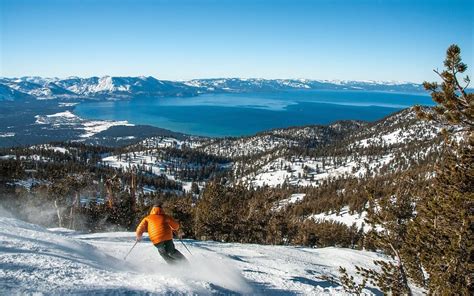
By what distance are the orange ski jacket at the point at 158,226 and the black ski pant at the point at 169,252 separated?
248 millimetres

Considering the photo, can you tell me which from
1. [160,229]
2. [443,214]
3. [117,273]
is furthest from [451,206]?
[117,273]

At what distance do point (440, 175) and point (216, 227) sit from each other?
35.3m

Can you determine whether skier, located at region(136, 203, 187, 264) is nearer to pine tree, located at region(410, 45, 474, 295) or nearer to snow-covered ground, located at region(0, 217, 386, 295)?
snow-covered ground, located at region(0, 217, 386, 295)

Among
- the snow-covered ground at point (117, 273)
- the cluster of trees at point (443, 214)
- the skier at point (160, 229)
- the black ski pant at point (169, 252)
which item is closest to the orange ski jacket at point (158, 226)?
the skier at point (160, 229)

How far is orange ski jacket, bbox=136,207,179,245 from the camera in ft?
45.9

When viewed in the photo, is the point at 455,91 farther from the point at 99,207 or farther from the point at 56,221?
the point at 56,221

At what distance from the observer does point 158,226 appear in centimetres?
1400

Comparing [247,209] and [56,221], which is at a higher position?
[247,209]

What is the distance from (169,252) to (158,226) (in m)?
1.35

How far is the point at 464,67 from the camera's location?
31.6 ft

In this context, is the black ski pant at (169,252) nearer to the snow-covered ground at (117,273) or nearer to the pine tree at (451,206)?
the snow-covered ground at (117,273)

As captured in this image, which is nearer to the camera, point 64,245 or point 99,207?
point 64,245

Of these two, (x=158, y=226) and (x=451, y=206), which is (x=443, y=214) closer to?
(x=451, y=206)

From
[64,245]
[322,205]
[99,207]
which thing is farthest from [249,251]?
[322,205]
